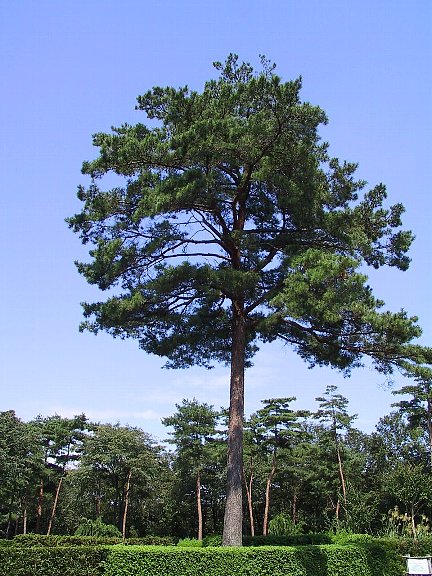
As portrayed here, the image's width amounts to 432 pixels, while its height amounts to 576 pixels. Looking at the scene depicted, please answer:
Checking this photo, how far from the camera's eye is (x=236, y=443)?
11242 mm

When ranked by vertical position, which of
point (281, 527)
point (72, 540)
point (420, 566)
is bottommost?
point (72, 540)

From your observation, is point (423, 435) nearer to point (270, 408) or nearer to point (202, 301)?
point (270, 408)

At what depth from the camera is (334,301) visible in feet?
33.2

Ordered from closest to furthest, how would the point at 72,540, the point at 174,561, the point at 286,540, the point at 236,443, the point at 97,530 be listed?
the point at 174,561 < the point at 236,443 < the point at 286,540 < the point at 72,540 < the point at 97,530

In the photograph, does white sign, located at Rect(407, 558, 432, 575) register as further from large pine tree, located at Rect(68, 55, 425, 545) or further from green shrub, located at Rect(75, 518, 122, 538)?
green shrub, located at Rect(75, 518, 122, 538)

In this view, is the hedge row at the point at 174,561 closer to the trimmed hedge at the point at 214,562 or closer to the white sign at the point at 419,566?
the trimmed hedge at the point at 214,562

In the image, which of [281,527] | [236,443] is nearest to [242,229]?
[236,443]

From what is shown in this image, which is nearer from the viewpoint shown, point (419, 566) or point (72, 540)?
point (419, 566)

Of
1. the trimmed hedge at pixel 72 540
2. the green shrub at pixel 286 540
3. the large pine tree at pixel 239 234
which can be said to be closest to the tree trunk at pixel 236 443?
the large pine tree at pixel 239 234

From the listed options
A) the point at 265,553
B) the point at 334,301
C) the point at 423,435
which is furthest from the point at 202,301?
the point at 423,435

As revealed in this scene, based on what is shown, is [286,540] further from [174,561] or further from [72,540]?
[72,540]

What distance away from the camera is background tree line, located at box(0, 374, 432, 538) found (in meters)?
30.0

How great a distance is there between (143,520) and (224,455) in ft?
35.3

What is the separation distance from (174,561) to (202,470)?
74.7 ft
